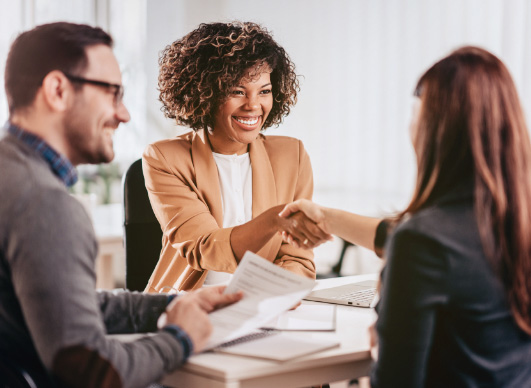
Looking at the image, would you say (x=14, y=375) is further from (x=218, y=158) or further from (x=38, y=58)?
(x=218, y=158)

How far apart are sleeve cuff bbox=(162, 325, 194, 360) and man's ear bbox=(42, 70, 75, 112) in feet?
1.58

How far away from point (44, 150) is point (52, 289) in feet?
0.94

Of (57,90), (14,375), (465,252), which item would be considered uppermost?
(57,90)

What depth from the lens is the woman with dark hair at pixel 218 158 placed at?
2.19 metres

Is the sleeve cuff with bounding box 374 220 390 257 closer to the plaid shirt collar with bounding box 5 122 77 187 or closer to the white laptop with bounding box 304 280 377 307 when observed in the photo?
the white laptop with bounding box 304 280 377 307

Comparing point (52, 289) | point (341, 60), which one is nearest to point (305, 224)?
point (52, 289)

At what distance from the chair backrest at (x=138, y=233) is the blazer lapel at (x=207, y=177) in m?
0.22

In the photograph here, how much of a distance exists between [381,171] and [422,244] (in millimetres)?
2969

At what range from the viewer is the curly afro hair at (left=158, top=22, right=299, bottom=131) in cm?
228

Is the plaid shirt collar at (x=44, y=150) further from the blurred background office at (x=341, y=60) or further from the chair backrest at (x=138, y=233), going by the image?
the blurred background office at (x=341, y=60)

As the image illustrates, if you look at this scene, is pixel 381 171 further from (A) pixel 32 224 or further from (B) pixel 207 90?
(A) pixel 32 224

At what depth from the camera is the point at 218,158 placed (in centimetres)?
237

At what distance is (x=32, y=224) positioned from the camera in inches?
43.4

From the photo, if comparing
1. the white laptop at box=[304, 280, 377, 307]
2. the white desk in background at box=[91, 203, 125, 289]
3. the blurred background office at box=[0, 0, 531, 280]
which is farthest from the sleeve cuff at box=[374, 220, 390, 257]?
the white desk in background at box=[91, 203, 125, 289]
